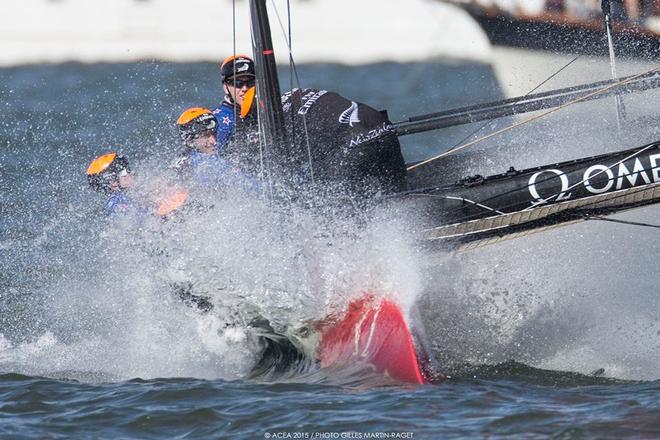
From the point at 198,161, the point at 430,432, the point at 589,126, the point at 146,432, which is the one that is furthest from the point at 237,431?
the point at 589,126

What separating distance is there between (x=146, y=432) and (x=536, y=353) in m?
2.55

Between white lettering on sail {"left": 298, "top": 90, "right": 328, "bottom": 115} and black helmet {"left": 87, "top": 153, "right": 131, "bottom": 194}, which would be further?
black helmet {"left": 87, "top": 153, "right": 131, "bottom": 194}

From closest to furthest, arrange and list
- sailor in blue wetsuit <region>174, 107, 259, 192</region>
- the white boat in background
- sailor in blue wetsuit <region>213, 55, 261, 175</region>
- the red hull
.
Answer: the red hull < sailor in blue wetsuit <region>174, 107, 259, 192</region> < sailor in blue wetsuit <region>213, 55, 261, 175</region> < the white boat in background

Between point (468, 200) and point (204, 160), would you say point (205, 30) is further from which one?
point (468, 200)

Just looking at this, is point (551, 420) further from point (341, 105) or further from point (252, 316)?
point (341, 105)

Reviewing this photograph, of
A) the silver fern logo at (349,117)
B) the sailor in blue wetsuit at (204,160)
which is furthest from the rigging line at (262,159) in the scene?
the silver fern logo at (349,117)

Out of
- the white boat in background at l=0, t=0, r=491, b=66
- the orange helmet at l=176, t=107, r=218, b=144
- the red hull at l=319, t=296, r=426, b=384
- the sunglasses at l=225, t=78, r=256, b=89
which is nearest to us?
the red hull at l=319, t=296, r=426, b=384

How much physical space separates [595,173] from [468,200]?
0.72 meters

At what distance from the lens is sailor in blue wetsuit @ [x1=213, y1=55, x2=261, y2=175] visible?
7.88m

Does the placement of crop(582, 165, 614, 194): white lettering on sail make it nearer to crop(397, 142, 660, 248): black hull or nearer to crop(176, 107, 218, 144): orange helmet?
crop(397, 142, 660, 248): black hull

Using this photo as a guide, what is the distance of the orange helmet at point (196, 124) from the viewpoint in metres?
8.04

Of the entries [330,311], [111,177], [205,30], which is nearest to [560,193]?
[330,311]

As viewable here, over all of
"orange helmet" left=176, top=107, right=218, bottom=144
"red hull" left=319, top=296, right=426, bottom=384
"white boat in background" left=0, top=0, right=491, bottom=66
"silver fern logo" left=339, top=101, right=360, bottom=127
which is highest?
"white boat in background" left=0, top=0, right=491, bottom=66

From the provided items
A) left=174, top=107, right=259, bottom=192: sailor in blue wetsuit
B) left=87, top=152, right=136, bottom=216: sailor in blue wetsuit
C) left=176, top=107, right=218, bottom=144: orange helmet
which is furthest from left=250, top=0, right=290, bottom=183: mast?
left=87, top=152, right=136, bottom=216: sailor in blue wetsuit
